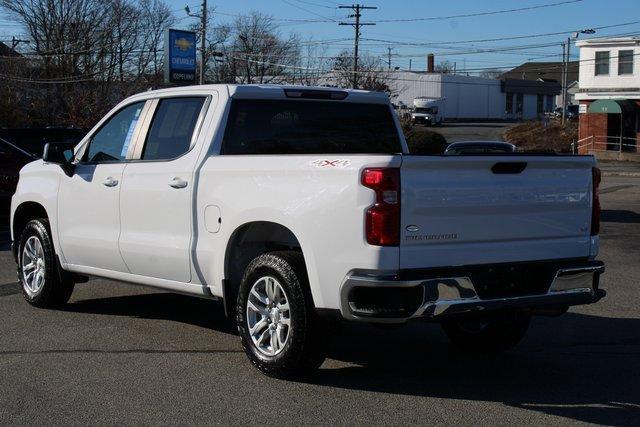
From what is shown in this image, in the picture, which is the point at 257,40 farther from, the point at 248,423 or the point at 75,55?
the point at 248,423

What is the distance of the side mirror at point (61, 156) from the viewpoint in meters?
8.22

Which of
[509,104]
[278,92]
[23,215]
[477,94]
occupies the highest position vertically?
[477,94]

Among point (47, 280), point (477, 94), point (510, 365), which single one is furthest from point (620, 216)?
point (477, 94)

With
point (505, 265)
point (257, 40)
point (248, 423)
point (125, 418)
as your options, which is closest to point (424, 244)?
point (505, 265)

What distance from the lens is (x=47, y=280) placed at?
8570 mm

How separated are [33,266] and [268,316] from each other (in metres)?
3.55

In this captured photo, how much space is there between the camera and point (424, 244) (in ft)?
18.4

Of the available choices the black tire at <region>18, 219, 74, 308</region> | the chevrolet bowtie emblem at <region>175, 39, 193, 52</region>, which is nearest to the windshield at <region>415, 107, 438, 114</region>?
the chevrolet bowtie emblem at <region>175, 39, 193, 52</region>

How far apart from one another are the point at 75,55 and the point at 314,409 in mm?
56956

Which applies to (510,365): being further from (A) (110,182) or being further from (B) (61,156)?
(B) (61,156)

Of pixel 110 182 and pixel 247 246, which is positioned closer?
pixel 247 246

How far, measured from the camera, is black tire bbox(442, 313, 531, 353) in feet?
23.6

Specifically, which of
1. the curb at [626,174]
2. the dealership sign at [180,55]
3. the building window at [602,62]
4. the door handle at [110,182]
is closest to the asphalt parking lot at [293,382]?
the door handle at [110,182]

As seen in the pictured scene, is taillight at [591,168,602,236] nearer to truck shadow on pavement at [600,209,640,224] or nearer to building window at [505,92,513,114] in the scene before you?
truck shadow on pavement at [600,209,640,224]
